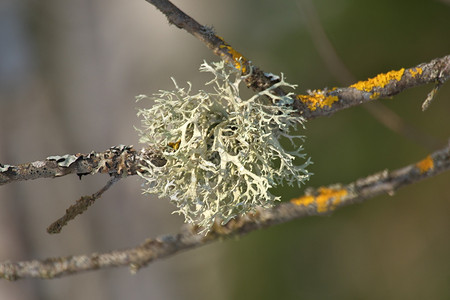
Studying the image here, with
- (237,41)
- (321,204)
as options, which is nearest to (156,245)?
(321,204)

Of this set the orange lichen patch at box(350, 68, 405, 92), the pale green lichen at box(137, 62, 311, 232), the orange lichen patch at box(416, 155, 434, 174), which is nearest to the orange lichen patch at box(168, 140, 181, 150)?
the pale green lichen at box(137, 62, 311, 232)

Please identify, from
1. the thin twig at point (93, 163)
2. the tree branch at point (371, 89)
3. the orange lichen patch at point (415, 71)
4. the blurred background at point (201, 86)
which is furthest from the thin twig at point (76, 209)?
the blurred background at point (201, 86)

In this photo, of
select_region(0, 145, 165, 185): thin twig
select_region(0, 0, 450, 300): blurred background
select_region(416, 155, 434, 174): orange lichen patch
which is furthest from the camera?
select_region(0, 0, 450, 300): blurred background

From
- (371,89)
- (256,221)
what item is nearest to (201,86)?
(256,221)

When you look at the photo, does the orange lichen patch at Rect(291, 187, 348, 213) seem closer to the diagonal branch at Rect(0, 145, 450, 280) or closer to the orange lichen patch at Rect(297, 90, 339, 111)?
the diagonal branch at Rect(0, 145, 450, 280)

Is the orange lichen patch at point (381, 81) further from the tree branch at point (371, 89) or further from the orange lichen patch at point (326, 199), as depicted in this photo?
the orange lichen patch at point (326, 199)

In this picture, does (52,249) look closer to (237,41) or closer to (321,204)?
(237,41)
